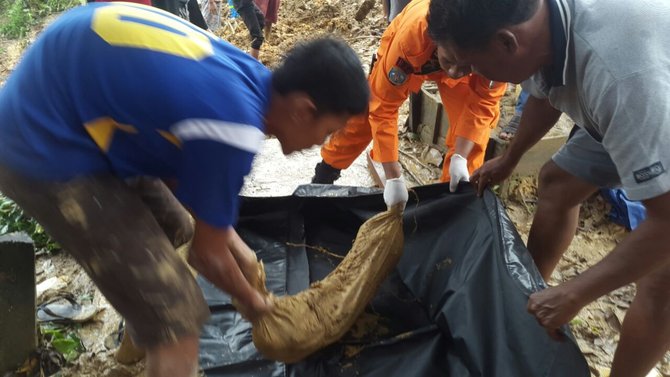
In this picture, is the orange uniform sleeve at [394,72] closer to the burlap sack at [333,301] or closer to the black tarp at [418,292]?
the black tarp at [418,292]

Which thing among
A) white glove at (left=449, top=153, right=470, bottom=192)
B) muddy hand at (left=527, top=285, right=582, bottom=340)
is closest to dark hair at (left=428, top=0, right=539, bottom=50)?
muddy hand at (left=527, top=285, right=582, bottom=340)

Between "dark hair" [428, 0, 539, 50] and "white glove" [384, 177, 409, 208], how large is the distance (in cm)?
93

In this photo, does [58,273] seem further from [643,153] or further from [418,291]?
[643,153]

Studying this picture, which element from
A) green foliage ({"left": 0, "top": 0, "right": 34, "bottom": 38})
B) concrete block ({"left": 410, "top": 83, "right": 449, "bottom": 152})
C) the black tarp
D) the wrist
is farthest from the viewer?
green foliage ({"left": 0, "top": 0, "right": 34, "bottom": 38})

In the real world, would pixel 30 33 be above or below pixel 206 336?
below

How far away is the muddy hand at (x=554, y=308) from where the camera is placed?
132 centimetres

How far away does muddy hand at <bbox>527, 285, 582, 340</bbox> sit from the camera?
1323 mm

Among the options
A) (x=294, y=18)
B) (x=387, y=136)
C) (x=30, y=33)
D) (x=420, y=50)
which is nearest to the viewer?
(x=420, y=50)

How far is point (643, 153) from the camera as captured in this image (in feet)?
3.65

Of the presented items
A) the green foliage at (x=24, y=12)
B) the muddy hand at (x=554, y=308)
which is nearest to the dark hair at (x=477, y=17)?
the muddy hand at (x=554, y=308)

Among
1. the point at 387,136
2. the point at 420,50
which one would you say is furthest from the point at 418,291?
the point at 420,50

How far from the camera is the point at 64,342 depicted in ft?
6.48

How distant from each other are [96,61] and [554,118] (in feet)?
5.08

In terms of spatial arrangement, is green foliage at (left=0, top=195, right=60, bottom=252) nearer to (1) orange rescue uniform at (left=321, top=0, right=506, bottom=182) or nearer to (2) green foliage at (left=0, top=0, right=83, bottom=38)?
(1) orange rescue uniform at (left=321, top=0, right=506, bottom=182)
